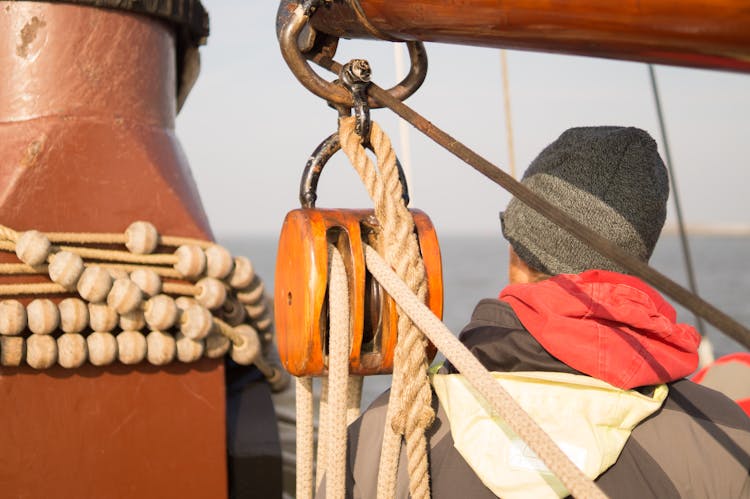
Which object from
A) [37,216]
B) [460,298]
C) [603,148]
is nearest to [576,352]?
[603,148]

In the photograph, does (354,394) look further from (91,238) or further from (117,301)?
(91,238)

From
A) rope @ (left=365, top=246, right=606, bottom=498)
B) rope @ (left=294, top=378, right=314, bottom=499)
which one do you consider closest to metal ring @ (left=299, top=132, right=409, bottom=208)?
rope @ (left=365, top=246, right=606, bottom=498)

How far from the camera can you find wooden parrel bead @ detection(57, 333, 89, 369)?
1.44 m

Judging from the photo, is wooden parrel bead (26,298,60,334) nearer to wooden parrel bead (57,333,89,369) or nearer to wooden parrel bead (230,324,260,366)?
wooden parrel bead (57,333,89,369)

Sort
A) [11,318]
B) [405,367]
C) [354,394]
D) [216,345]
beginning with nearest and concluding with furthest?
[405,367], [354,394], [11,318], [216,345]

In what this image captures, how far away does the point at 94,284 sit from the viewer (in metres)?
1.45

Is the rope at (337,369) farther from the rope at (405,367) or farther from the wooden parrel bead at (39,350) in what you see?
the wooden parrel bead at (39,350)

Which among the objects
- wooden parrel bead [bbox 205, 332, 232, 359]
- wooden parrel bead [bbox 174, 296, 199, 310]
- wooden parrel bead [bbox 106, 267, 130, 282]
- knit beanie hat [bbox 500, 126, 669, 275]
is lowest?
wooden parrel bead [bbox 205, 332, 232, 359]

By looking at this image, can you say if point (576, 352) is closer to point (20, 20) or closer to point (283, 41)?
point (283, 41)

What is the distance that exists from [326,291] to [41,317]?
661 mm

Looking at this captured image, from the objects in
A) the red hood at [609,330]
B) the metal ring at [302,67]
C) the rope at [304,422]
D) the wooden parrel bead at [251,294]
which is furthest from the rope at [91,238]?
the red hood at [609,330]

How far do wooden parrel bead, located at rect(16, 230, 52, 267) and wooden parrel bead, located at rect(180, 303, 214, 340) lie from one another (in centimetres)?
28

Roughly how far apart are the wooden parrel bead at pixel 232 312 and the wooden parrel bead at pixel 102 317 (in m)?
0.28

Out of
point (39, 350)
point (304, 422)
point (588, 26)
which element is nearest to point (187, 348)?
point (39, 350)
